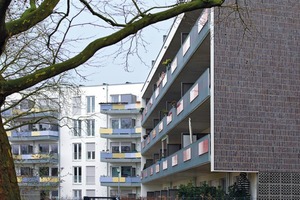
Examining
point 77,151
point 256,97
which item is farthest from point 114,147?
point 256,97

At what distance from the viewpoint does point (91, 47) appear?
9.30 metres

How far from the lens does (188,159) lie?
2697 cm

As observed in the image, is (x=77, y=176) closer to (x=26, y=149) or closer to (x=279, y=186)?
(x=26, y=149)

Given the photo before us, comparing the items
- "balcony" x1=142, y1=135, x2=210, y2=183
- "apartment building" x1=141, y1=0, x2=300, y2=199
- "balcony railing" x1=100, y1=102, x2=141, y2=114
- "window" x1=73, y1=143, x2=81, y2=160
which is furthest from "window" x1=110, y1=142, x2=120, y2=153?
"apartment building" x1=141, y1=0, x2=300, y2=199

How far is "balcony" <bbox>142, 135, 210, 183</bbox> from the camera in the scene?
2275 centimetres

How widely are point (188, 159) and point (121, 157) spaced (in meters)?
37.7

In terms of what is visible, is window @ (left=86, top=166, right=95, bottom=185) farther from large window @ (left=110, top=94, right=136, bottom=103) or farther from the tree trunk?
the tree trunk

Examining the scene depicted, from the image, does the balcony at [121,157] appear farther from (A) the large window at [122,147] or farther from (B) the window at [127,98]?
(B) the window at [127,98]

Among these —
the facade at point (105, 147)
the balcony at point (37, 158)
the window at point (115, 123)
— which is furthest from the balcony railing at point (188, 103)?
the window at point (115, 123)

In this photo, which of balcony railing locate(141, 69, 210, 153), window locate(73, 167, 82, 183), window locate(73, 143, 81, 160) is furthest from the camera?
window locate(73, 143, 81, 160)

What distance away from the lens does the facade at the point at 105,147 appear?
65.4m

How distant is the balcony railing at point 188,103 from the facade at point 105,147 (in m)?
24.7

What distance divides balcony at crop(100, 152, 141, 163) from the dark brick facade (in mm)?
42045

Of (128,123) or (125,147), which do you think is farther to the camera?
(128,123)
